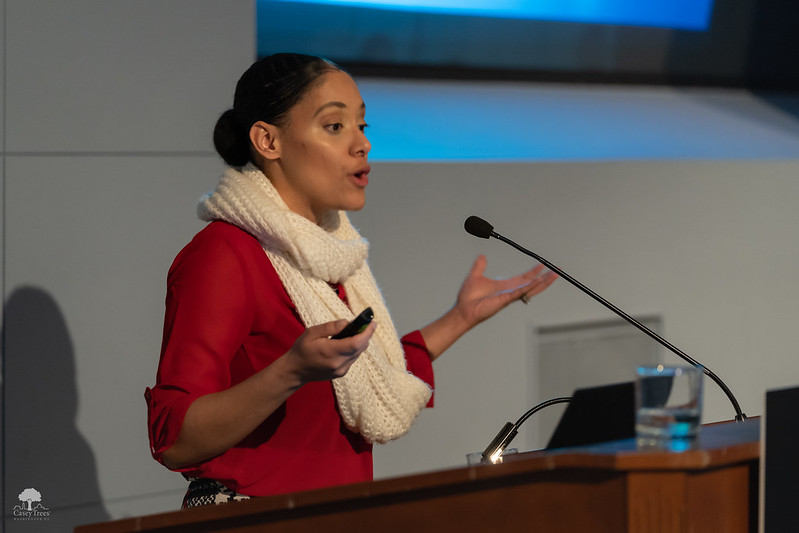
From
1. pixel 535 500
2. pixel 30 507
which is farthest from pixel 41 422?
pixel 535 500

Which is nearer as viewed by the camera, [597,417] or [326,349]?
[326,349]

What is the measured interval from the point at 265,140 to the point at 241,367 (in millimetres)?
411

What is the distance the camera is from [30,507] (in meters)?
2.44

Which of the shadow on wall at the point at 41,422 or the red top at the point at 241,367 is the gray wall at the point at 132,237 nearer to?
the shadow on wall at the point at 41,422

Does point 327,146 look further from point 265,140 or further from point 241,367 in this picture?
point 241,367

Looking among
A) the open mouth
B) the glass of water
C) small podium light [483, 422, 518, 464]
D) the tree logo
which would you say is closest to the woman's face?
the open mouth

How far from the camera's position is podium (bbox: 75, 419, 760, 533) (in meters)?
0.94

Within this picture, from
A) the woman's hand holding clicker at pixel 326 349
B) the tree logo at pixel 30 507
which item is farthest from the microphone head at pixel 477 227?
the tree logo at pixel 30 507

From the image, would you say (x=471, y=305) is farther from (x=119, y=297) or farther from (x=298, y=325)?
(x=119, y=297)

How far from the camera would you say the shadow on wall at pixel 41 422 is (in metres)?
2.40

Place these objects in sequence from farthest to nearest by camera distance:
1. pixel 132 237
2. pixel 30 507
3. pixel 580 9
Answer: pixel 580 9, pixel 132 237, pixel 30 507

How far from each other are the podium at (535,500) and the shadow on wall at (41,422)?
1612 millimetres

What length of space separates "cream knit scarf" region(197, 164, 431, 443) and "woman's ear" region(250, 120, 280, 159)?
0.04 m

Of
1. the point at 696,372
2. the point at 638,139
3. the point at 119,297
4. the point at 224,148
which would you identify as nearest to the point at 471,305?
the point at 224,148
